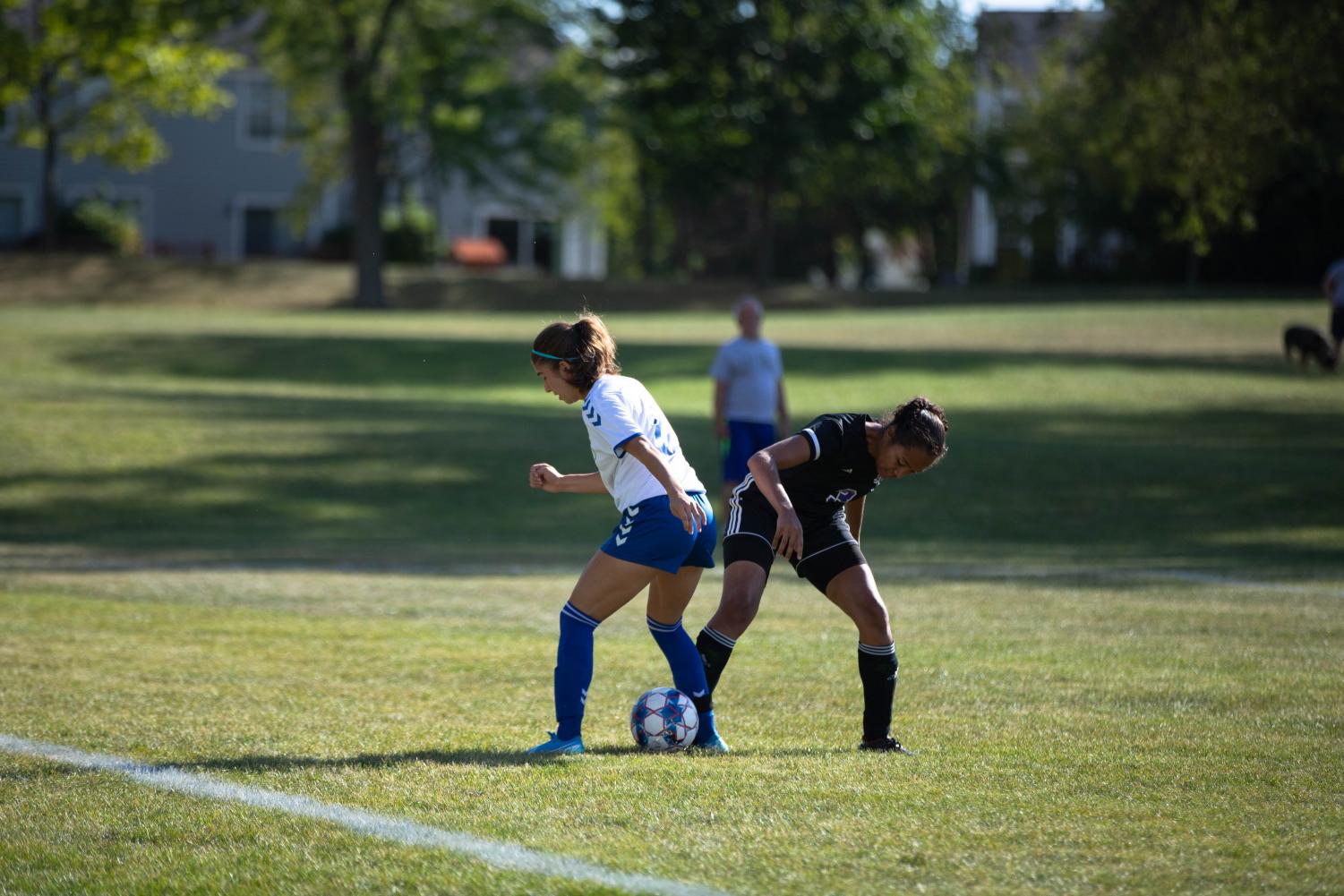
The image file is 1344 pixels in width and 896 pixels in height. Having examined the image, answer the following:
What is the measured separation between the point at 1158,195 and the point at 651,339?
20.8 metres

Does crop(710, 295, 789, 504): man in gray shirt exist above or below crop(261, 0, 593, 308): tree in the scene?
below

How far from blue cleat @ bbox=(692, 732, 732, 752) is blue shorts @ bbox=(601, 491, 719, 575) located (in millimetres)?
783

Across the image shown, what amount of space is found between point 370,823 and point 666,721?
62.2 inches

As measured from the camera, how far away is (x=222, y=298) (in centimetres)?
4600

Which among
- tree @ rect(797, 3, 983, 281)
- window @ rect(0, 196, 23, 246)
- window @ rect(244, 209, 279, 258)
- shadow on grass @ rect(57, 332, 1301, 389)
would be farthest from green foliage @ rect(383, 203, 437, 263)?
shadow on grass @ rect(57, 332, 1301, 389)

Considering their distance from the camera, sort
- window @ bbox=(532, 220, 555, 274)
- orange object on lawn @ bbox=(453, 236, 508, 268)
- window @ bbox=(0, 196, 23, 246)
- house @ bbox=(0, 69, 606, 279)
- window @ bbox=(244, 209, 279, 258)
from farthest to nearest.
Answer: window @ bbox=(532, 220, 555, 274), orange object on lawn @ bbox=(453, 236, 508, 268), window @ bbox=(244, 209, 279, 258), house @ bbox=(0, 69, 606, 279), window @ bbox=(0, 196, 23, 246)

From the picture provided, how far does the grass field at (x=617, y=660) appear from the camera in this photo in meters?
4.87

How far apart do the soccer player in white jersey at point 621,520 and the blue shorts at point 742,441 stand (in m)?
8.24

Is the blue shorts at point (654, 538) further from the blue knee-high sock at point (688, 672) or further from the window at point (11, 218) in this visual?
the window at point (11, 218)

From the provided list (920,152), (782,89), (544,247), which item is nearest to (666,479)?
(782,89)

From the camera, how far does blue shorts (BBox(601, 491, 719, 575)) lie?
621 cm

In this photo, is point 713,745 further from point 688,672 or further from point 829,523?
point 829,523

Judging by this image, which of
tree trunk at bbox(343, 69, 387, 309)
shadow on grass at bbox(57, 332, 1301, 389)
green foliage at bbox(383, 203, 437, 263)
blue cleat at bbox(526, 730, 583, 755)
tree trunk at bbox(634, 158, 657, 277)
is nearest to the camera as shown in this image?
blue cleat at bbox(526, 730, 583, 755)

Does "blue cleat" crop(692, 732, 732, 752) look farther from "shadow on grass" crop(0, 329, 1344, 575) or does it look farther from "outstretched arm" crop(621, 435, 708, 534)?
"shadow on grass" crop(0, 329, 1344, 575)
